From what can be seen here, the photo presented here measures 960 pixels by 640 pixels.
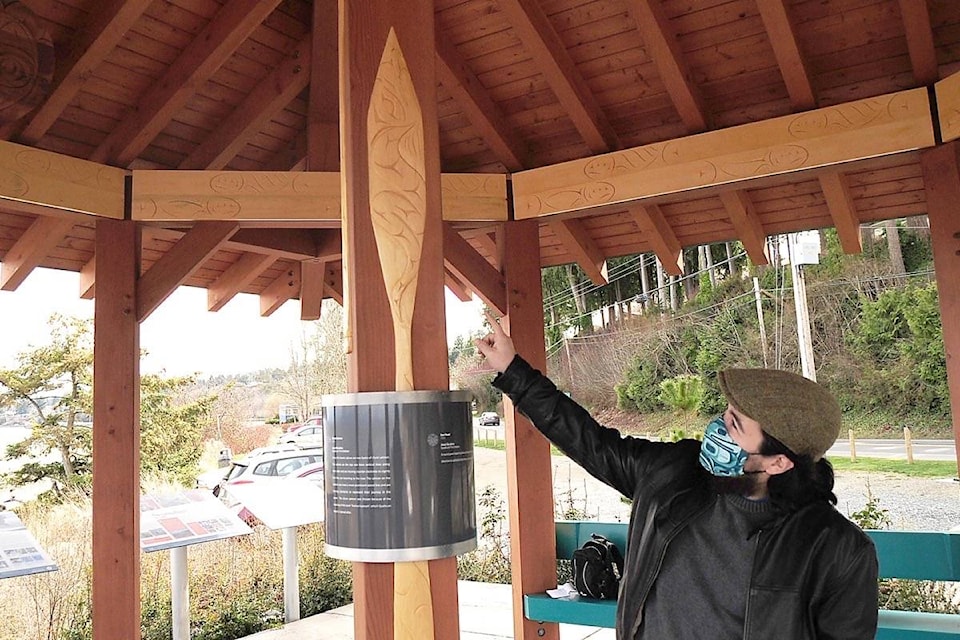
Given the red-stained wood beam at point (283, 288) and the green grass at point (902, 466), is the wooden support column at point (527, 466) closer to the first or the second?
the red-stained wood beam at point (283, 288)

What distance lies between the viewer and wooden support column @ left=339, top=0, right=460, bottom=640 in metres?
1.88

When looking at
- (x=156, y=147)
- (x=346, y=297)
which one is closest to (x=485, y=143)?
(x=156, y=147)

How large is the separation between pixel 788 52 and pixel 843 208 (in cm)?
113

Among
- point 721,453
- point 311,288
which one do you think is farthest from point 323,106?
point 721,453

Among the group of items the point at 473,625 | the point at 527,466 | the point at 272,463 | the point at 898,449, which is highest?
the point at 527,466

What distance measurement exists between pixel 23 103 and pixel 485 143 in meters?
3.12

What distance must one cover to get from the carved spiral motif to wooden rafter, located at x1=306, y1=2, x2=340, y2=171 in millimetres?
2418

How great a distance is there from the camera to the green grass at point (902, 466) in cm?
805

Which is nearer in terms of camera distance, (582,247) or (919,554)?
(919,554)

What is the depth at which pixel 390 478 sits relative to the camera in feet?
6.14

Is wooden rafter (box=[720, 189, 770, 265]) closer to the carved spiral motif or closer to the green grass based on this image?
the carved spiral motif

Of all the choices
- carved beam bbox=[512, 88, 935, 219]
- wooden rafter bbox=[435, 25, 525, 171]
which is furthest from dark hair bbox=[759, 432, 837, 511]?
wooden rafter bbox=[435, 25, 525, 171]

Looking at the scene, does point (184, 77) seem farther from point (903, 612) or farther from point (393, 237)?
point (903, 612)

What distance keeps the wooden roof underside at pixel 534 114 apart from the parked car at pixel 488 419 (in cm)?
549
